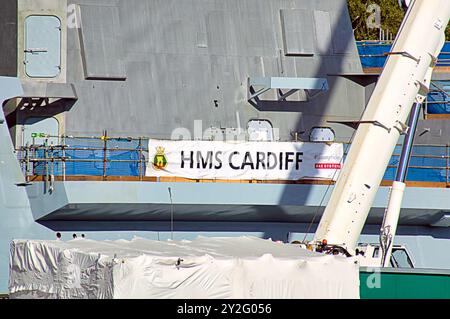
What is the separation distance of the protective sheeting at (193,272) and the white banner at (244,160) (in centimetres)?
438

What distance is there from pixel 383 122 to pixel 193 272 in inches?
224

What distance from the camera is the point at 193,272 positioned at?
20.4 meters

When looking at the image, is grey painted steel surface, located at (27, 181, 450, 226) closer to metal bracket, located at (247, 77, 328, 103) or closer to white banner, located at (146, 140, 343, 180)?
white banner, located at (146, 140, 343, 180)

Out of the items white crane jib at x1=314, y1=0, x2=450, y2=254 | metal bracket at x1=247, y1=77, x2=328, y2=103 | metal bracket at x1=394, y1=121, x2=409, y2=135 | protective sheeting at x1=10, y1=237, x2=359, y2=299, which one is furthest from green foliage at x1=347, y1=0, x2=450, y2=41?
protective sheeting at x1=10, y1=237, x2=359, y2=299

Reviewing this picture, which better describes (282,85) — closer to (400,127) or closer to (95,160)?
(95,160)

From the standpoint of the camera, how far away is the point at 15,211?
2723 cm

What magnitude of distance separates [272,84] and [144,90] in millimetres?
2911

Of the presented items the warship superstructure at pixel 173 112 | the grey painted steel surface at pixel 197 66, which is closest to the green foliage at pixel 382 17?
the warship superstructure at pixel 173 112

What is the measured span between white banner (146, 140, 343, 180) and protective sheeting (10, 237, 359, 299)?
4377mm

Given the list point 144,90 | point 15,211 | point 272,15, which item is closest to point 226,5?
point 272,15

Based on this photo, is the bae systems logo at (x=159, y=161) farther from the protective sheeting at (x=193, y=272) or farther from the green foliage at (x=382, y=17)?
the green foliage at (x=382, y=17)

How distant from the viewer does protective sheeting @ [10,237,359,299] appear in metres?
20.2

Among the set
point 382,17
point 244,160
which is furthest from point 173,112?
point 382,17

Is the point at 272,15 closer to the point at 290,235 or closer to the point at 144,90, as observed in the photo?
the point at 144,90
